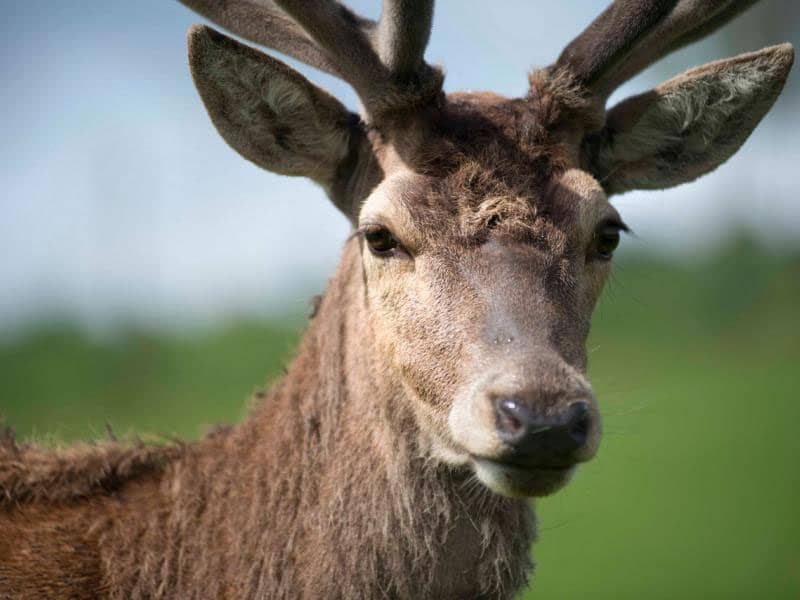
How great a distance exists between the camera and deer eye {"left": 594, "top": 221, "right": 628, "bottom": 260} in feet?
14.9

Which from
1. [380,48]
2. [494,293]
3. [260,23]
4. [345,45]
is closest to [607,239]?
[494,293]

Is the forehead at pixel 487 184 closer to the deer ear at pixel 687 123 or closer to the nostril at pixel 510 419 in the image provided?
the deer ear at pixel 687 123

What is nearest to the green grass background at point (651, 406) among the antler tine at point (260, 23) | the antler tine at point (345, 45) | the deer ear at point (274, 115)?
the deer ear at point (274, 115)

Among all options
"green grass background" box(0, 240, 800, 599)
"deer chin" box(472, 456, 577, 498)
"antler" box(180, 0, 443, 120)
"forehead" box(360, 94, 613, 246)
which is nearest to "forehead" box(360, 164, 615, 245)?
"forehead" box(360, 94, 613, 246)

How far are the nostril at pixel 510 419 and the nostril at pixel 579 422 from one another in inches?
7.5

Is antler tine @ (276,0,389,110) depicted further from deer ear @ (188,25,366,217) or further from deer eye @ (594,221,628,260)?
deer eye @ (594,221,628,260)

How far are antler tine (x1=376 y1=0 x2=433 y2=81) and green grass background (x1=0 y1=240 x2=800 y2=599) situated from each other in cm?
175

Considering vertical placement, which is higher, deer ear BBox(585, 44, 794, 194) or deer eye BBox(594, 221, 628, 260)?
deer ear BBox(585, 44, 794, 194)

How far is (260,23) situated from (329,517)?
3051 mm

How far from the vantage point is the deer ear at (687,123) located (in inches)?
203

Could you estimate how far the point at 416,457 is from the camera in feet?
14.3

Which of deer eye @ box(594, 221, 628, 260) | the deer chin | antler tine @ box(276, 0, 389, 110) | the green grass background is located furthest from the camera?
the green grass background

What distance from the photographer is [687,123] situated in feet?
17.4

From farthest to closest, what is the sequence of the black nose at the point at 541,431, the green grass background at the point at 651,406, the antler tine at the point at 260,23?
1. the green grass background at the point at 651,406
2. the antler tine at the point at 260,23
3. the black nose at the point at 541,431
